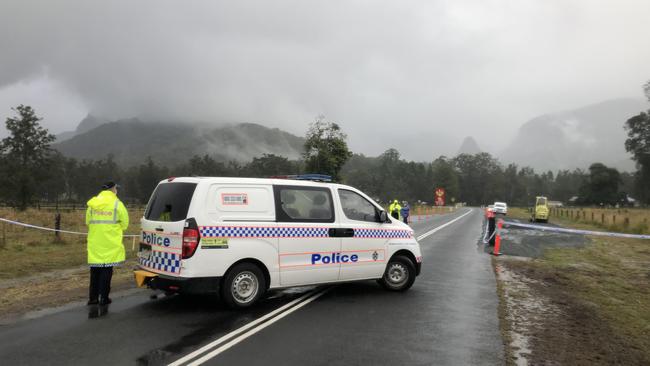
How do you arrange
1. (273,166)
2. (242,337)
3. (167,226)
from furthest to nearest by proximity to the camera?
(273,166), (167,226), (242,337)

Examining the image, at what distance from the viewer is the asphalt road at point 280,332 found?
16.5 feet

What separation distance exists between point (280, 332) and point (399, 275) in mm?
3481

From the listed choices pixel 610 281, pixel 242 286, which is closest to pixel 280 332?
pixel 242 286

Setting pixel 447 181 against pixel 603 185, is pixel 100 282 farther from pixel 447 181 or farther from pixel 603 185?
pixel 447 181

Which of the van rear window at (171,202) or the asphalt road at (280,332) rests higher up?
the van rear window at (171,202)

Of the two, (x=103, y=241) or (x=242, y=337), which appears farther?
(x=103, y=241)

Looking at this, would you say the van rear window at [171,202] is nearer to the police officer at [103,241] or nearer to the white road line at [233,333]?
the police officer at [103,241]

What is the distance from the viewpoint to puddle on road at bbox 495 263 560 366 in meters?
5.64

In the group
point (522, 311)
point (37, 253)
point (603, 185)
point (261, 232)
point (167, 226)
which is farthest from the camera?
point (603, 185)

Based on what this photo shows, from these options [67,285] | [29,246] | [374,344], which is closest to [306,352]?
[374,344]

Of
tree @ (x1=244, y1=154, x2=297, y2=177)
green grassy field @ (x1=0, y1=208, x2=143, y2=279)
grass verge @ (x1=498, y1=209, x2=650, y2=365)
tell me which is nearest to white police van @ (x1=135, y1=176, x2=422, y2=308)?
grass verge @ (x1=498, y1=209, x2=650, y2=365)

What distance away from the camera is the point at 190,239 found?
21.5 feet

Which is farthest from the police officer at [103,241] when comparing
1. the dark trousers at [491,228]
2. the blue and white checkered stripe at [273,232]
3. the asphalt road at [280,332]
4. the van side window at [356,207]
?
the dark trousers at [491,228]

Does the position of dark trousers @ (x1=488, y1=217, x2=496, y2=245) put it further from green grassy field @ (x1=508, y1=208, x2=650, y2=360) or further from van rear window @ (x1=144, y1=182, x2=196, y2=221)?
van rear window @ (x1=144, y1=182, x2=196, y2=221)
